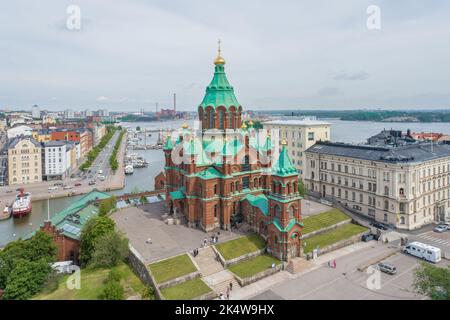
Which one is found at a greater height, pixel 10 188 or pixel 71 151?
pixel 71 151

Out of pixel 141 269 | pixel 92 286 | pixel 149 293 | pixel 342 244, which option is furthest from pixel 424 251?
pixel 92 286

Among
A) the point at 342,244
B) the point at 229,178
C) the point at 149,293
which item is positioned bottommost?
the point at 149,293

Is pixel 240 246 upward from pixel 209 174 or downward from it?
downward

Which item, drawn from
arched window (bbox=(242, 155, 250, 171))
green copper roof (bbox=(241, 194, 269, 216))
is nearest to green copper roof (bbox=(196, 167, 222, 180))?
arched window (bbox=(242, 155, 250, 171))

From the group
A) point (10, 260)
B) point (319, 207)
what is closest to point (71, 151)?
point (10, 260)

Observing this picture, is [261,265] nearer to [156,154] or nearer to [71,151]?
[71,151]

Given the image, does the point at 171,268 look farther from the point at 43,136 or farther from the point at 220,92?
the point at 43,136

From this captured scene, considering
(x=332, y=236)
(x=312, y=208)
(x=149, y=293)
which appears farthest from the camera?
(x=312, y=208)
